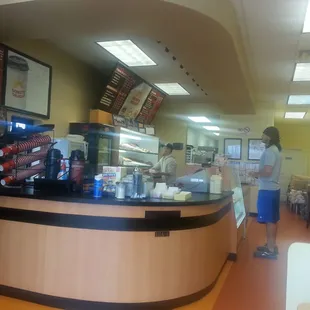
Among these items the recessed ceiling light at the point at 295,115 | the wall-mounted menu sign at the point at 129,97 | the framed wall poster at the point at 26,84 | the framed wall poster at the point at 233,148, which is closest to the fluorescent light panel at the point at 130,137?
the wall-mounted menu sign at the point at 129,97

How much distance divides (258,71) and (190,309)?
4355 millimetres

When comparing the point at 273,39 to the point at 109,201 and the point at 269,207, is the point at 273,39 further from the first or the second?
the point at 109,201

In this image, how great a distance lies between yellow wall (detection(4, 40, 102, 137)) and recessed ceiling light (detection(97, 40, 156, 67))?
2.46ft

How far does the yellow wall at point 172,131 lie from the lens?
9.30 m

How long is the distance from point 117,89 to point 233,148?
4.64m

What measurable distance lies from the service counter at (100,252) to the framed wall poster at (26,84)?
1.59 meters

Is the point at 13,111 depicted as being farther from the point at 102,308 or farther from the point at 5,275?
the point at 102,308

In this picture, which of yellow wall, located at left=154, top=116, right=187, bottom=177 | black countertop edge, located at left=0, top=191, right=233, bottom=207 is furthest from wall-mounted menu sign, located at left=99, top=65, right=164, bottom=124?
black countertop edge, located at left=0, top=191, right=233, bottom=207

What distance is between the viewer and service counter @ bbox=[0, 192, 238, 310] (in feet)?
9.33

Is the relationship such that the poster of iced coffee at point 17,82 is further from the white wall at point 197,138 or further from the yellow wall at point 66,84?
the white wall at point 197,138

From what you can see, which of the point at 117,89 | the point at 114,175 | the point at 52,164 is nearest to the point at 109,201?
the point at 114,175

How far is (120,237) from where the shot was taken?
9.34 feet

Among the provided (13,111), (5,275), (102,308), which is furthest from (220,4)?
(5,275)

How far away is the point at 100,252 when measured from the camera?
9.34ft
